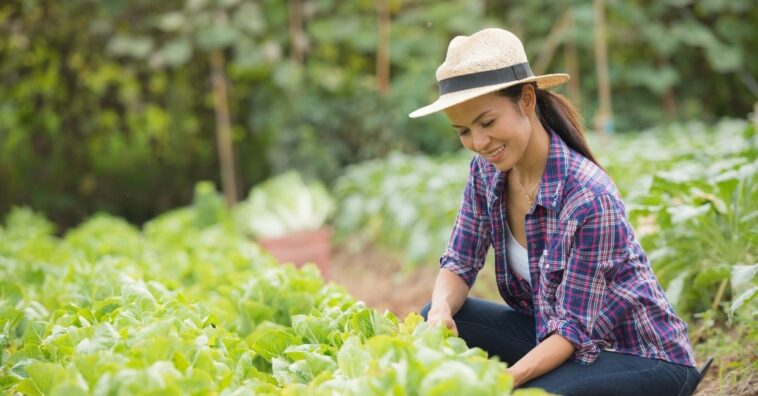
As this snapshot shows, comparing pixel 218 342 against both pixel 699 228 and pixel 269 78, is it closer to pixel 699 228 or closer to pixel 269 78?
pixel 699 228

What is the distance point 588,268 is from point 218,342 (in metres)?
1.17

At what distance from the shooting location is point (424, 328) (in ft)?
7.57

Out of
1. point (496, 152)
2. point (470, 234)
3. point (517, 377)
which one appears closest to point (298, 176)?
point (470, 234)

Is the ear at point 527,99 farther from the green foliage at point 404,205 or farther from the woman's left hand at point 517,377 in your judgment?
the green foliage at point 404,205

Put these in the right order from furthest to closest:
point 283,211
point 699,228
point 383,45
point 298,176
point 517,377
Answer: point 383,45
point 298,176
point 283,211
point 699,228
point 517,377

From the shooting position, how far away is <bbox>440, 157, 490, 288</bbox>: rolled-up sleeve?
2.84 meters

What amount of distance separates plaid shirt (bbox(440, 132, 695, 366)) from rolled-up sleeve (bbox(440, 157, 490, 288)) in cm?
9

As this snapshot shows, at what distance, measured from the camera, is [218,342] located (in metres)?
2.54

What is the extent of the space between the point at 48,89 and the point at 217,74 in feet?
9.74

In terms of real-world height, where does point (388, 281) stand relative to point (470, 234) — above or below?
below

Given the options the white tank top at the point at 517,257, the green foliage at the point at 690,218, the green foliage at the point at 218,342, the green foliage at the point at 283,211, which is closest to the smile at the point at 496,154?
the white tank top at the point at 517,257

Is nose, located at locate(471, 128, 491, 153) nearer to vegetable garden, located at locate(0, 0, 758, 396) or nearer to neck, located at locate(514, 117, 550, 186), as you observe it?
neck, located at locate(514, 117, 550, 186)

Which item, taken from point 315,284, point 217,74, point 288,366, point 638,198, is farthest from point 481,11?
point 288,366

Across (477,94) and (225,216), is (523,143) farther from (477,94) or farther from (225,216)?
(225,216)
